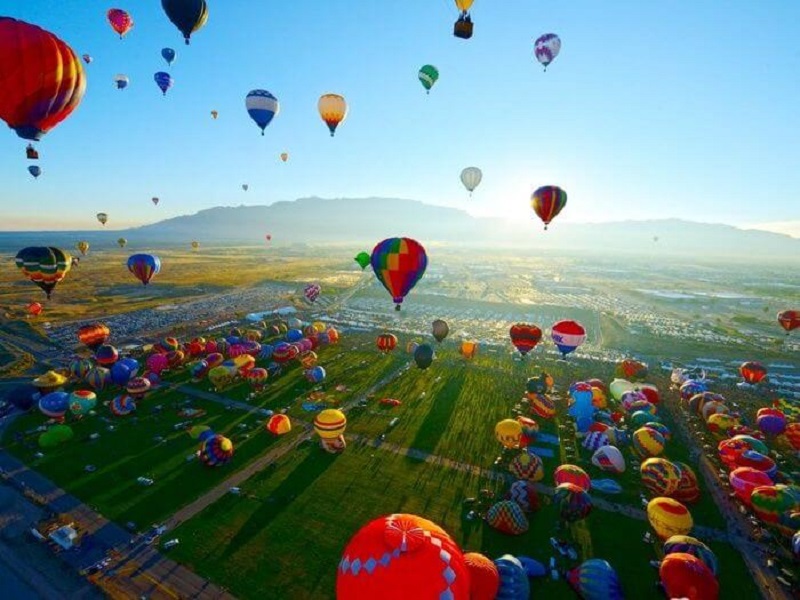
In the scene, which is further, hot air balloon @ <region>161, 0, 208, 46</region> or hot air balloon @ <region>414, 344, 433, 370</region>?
hot air balloon @ <region>414, 344, 433, 370</region>

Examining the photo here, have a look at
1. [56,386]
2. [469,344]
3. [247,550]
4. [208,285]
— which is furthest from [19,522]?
[208,285]

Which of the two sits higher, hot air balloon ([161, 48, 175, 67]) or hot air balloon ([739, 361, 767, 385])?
hot air balloon ([161, 48, 175, 67])

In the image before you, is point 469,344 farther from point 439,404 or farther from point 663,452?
point 663,452

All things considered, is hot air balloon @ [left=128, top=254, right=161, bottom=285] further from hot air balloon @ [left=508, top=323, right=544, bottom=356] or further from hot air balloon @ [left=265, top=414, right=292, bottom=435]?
hot air balloon @ [left=508, top=323, right=544, bottom=356]

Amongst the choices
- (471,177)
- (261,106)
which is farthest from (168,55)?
(471,177)

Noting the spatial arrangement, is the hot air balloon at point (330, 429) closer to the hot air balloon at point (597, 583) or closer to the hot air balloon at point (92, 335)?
the hot air balloon at point (597, 583)

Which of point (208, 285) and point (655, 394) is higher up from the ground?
point (655, 394)

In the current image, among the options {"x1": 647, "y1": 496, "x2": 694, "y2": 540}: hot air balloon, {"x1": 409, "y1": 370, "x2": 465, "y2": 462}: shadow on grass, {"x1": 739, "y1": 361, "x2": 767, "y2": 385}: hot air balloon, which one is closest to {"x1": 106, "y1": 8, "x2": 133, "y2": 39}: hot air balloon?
{"x1": 409, "y1": 370, "x2": 465, "y2": 462}: shadow on grass
